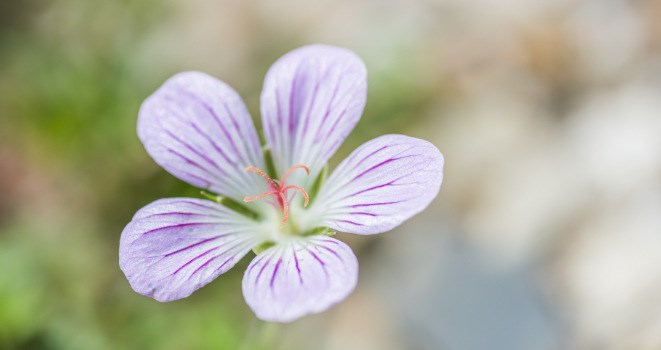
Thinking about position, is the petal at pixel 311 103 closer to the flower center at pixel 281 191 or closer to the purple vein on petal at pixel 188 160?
the flower center at pixel 281 191

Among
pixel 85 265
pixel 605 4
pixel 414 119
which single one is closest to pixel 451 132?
pixel 414 119

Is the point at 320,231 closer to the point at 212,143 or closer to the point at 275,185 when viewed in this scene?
the point at 275,185

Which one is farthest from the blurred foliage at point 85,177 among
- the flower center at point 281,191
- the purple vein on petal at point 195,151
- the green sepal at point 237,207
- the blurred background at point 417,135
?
the purple vein on petal at point 195,151

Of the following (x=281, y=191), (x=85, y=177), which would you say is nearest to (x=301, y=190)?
(x=281, y=191)

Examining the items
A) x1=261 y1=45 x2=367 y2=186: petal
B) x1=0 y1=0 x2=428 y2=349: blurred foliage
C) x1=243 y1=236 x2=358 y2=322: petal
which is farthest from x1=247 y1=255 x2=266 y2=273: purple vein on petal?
x1=0 y1=0 x2=428 y2=349: blurred foliage

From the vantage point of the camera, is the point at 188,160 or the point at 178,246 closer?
the point at 178,246

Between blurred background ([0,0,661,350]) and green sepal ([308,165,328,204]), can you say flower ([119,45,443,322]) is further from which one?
blurred background ([0,0,661,350])

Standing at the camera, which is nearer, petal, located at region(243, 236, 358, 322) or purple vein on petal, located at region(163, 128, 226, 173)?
petal, located at region(243, 236, 358, 322)
